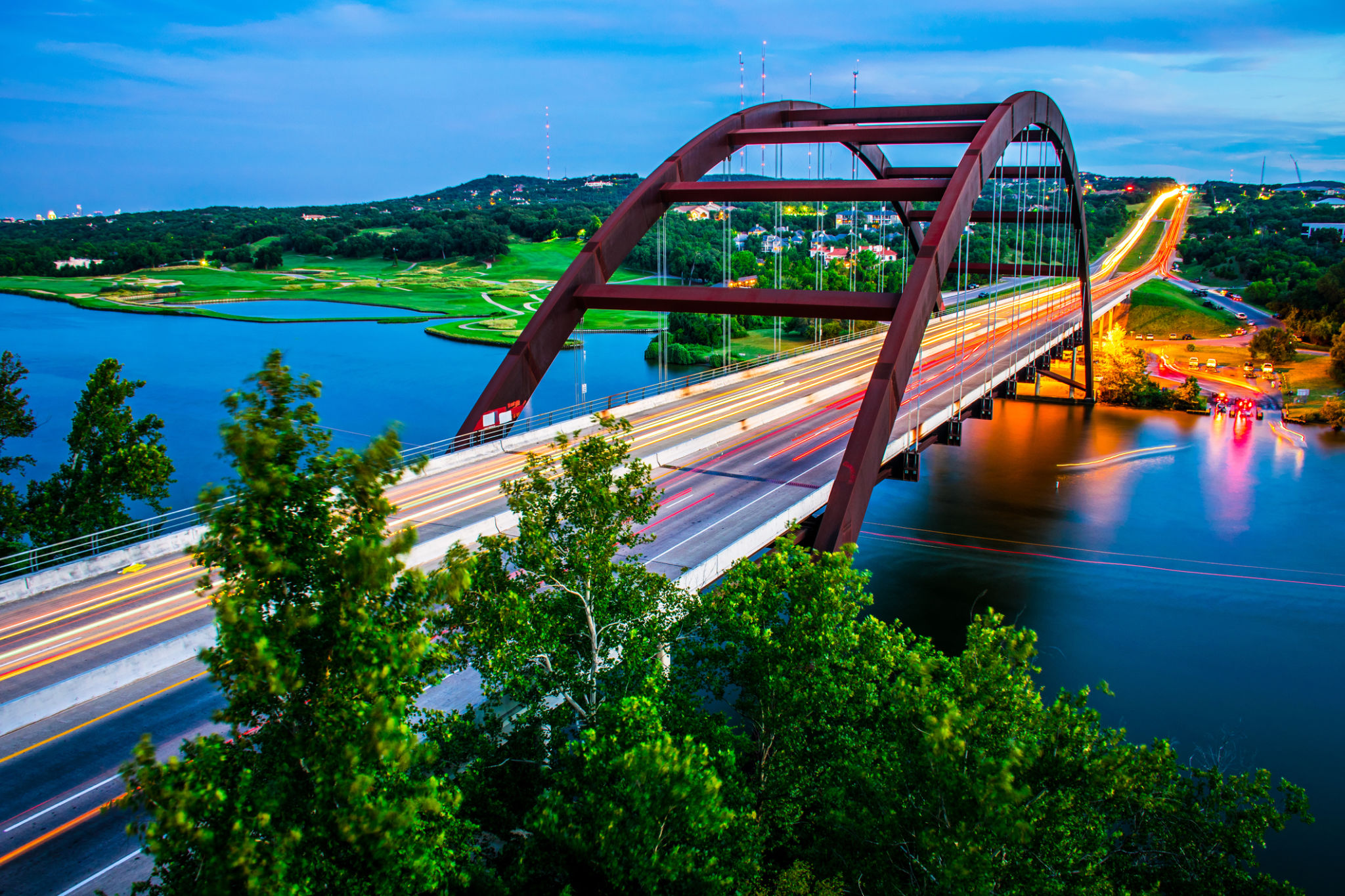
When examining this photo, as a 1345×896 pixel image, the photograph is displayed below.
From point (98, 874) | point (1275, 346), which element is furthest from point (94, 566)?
point (1275, 346)

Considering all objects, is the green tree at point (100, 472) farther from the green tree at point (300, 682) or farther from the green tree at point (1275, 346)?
the green tree at point (1275, 346)

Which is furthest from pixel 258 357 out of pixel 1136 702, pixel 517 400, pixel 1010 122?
pixel 1136 702

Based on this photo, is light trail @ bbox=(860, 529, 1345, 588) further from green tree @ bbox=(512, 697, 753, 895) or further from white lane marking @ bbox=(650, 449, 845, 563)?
green tree @ bbox=(512, 697, 753, 895)

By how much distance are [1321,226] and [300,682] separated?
202 metres

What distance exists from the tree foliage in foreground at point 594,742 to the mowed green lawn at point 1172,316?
315 ft

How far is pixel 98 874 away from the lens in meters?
11.5

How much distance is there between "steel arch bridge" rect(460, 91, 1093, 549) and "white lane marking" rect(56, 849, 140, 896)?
53.1 ft

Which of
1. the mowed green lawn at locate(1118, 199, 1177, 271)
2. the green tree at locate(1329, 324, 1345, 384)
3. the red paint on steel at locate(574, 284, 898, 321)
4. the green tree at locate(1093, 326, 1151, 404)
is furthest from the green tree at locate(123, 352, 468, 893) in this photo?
the mowed green lawn at locate(1118, 199, 1177, 271)

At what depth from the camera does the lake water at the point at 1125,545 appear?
26.1m

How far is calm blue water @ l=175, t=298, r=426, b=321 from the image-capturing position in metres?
120

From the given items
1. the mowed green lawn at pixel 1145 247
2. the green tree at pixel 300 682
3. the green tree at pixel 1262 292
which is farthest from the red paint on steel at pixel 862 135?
the mowed green lawn at pixel 1145 247

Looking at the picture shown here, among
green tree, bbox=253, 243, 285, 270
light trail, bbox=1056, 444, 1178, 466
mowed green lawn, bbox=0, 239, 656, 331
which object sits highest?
green tree, bbox=253, 243, 285, 270

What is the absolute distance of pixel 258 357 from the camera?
9331 cm

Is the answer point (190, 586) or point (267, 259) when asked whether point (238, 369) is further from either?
point (267, 259)
